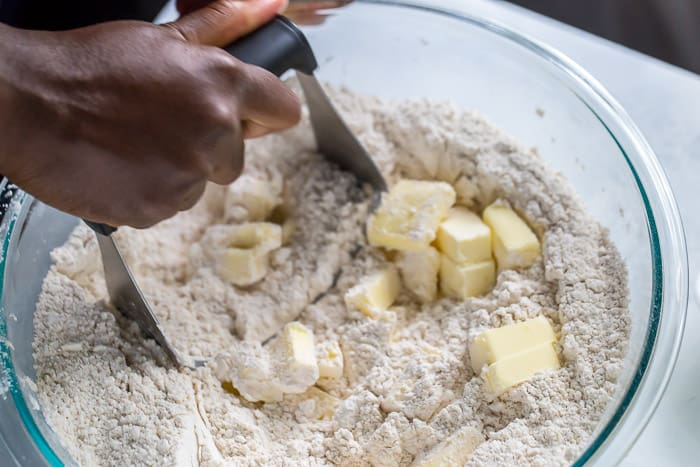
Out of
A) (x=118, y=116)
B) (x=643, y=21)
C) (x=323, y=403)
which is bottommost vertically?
(x=323, y=403)

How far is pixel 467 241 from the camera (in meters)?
0.95

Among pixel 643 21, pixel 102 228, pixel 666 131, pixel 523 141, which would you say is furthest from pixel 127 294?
pixel 643 21

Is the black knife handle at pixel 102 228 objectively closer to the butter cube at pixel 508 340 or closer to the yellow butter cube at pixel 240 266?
the yellow butter cube at pixel 240 266

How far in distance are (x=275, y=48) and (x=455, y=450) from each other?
0.50 metres

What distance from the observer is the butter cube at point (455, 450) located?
78cm

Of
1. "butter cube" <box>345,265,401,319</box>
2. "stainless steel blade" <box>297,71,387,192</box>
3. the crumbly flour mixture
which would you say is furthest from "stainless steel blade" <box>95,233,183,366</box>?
"stainless steel blade" <box>297,71,387,192</box>

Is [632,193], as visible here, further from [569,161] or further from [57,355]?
[57,355]

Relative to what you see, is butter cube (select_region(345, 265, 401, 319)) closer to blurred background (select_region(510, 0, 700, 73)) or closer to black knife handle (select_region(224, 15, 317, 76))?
black knife handle (select_region(224, 15, 317, 76))

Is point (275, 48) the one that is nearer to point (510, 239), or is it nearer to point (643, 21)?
point (510, 239)

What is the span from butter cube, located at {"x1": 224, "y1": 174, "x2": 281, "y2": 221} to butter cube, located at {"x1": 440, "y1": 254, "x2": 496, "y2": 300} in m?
0.26

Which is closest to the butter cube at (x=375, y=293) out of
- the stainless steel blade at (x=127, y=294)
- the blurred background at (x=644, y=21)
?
the stainless steel blade at (x=127, y=294)

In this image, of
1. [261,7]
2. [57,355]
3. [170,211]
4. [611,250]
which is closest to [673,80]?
[611,250]

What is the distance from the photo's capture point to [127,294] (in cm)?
89

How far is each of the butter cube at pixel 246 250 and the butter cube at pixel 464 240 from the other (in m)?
0.22
